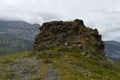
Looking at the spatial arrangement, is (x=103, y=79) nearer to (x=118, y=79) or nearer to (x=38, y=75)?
(x=118, y=79)

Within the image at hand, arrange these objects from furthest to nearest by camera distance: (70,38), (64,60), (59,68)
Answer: (70,38)
(64,60)
(59,68)

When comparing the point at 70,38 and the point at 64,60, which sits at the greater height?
the point at 70,38

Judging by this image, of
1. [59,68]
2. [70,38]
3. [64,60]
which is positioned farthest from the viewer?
[70,38]

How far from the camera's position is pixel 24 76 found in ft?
256

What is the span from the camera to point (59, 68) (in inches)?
3494

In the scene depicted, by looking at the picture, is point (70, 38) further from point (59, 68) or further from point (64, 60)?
point (59, 68)

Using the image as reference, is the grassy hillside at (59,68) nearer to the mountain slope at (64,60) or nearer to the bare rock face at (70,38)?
the mountain slope at (64,60)

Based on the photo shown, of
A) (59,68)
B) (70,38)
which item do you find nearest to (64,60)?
(59,68)

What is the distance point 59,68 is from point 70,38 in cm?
3633

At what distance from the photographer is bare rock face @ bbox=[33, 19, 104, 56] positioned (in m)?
116

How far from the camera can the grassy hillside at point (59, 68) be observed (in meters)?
77.5

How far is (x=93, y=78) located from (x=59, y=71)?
12202 mm

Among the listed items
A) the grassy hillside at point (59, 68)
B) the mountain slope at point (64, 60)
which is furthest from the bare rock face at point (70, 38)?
the grassy hillside at point (59, 68)

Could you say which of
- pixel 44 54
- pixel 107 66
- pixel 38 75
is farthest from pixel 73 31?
pixel 38 75
